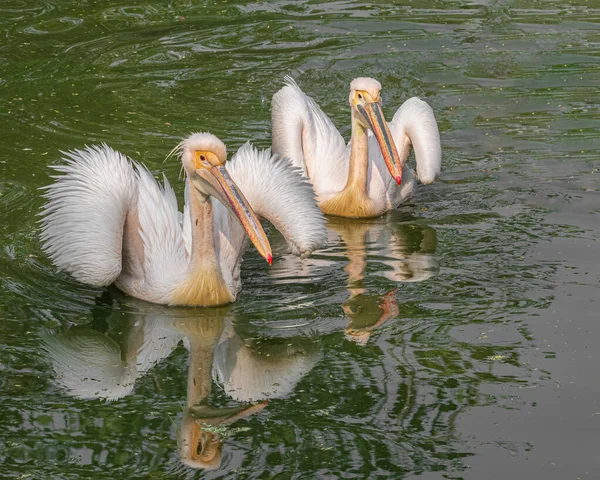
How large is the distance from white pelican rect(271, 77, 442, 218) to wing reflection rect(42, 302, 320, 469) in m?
1.86

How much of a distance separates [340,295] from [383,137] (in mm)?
1441

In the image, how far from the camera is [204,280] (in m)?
6.05

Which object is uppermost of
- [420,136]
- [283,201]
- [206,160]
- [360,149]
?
[420,136]

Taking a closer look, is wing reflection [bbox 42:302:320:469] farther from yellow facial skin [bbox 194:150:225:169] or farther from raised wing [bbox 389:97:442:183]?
raised wing [bbox 389:97:442:183]

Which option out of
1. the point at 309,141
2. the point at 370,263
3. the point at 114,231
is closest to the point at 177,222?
the point at 114,231

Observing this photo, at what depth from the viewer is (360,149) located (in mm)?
7684

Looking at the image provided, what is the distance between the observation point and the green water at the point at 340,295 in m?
4.88

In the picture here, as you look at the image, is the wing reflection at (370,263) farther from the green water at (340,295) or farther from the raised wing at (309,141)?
the raised wing at (309,141)

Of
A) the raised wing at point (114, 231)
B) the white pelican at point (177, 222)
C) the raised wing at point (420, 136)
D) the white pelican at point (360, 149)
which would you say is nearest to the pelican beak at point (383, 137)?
the white pelican at point (360, 149)

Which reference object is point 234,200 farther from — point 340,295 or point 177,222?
point 340,295

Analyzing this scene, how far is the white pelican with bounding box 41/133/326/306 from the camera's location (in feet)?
19.4

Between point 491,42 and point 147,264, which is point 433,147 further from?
point 491,42

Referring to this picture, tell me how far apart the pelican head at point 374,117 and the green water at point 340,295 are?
45 centimetres

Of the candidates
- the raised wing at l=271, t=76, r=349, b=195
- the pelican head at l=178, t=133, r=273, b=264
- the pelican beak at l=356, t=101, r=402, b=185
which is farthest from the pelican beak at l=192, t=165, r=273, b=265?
the raised wing at l=271, t=76, r=349, b=195
